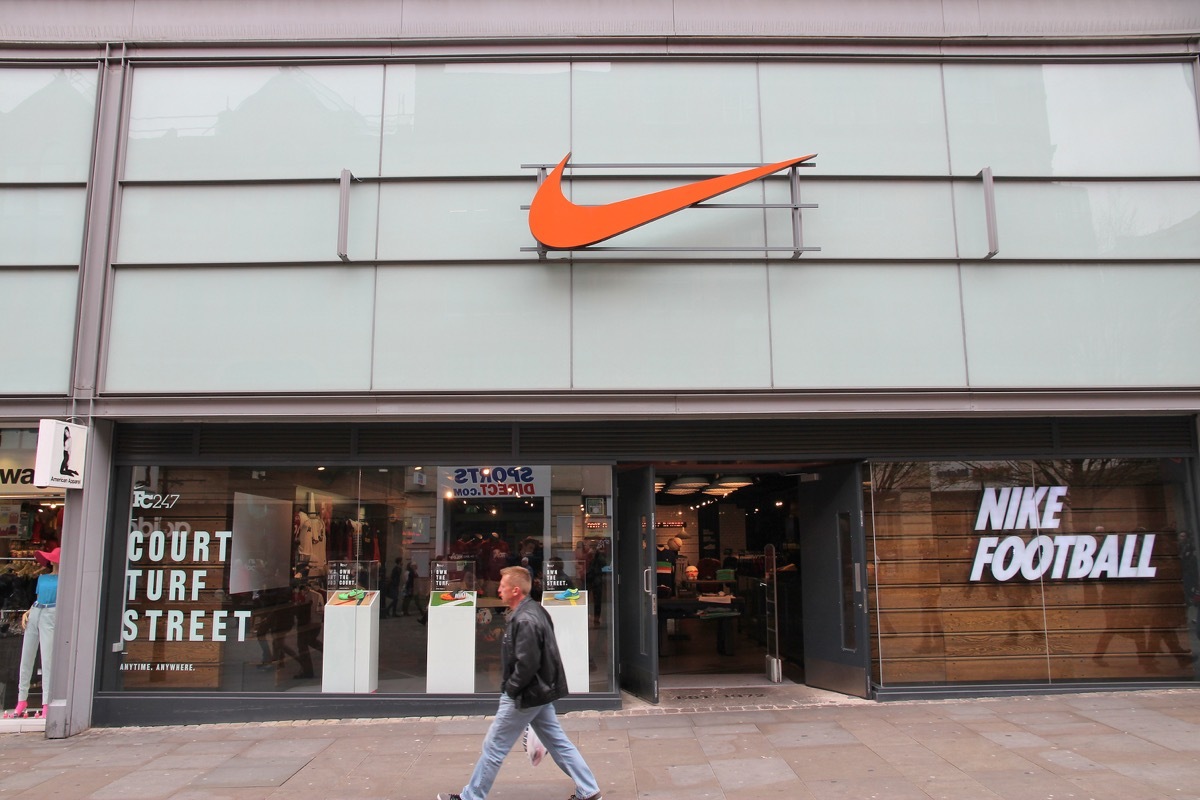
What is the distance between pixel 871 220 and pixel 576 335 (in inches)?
141

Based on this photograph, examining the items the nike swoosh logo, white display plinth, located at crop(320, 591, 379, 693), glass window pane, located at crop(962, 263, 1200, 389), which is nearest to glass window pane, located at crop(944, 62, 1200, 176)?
glass window pane, located at crop(962, 263, 1200, 389)

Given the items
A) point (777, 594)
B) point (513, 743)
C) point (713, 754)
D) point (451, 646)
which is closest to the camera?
point (513, 743)

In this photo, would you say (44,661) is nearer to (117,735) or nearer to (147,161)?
(117,735)

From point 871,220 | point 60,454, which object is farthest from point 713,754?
point 60,454

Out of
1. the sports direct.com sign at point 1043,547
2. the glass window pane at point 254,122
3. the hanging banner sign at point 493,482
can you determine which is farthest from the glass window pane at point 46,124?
the sports direct.com sign at point 1043,547

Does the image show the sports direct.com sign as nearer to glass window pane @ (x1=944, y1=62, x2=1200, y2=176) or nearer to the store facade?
the store facade

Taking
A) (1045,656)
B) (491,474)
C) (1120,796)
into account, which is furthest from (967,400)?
(491,474)

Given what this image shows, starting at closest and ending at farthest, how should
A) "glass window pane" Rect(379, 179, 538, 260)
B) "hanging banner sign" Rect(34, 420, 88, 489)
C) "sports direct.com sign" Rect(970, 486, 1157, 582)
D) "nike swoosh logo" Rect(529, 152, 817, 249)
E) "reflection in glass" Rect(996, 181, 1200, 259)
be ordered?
1. "hanging banner sign" Rect(34, 420, 88, 489)
2. "nike swoosh logo" Rect(529, 152, 817, 249)
3. "glass window pane" Rect(379, 179, 538, 260)
4. "reflection in glass" Rect(996, 181, 1200, 259)
5. "sports direct.com sign" Rect(970, 486, 1157, 582)

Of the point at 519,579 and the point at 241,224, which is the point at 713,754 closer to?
the point at 519,579

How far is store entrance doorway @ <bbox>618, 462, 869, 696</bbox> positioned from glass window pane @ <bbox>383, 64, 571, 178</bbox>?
4.05m

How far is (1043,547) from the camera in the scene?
970 cm

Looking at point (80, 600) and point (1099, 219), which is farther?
point (1099, 219)

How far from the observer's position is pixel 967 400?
8812 mm

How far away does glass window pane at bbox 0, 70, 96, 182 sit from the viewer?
30.3 feet
